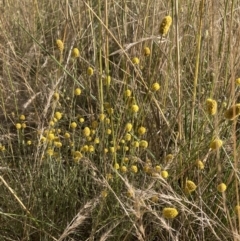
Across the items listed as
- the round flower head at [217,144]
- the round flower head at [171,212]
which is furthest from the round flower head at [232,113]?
the round flower head at [171,212]

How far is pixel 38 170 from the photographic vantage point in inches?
41.4

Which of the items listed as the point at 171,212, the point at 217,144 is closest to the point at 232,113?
the point at 217,144

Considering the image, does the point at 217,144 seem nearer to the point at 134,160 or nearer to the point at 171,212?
the point at 171,212

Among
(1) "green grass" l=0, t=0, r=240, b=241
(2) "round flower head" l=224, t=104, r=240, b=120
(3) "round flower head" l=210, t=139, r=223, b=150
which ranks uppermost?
(2) "round flower head" l=224, t=104, r=240, b=120

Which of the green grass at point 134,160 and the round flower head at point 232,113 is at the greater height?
the round flower head at point 232,113

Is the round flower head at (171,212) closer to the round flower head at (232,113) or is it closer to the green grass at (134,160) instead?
the green grass at (134,160)

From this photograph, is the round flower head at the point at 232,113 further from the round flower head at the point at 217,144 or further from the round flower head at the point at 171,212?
the round flower head at the point at 171,212

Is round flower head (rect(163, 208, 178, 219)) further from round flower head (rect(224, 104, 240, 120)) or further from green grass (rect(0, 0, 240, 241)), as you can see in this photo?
round flower head (rect(224, 104, 240, 120))

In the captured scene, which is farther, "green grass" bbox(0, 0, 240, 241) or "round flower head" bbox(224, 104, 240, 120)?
"green grass" bbox(0, 0, 240, 241)

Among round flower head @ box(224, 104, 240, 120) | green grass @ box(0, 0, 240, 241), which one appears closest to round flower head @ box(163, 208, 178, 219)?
green grass @ box(0, 0, 240, 241)

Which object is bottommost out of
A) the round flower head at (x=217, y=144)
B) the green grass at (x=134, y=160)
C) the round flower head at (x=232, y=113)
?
the green grass at (x=134, y=160)

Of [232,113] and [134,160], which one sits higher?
[232,113]

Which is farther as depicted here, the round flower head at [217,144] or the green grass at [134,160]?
the green grass at [134,160]

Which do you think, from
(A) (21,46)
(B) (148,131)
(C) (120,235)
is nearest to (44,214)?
(C) (120,235)
